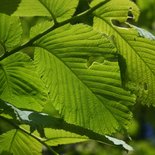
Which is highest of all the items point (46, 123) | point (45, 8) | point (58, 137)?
point (45, 8)

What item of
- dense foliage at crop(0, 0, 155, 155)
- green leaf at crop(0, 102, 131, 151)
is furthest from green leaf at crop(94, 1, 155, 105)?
green leaf at crop(0, 102, 131, 151)

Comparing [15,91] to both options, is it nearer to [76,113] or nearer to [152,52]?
[76,113]

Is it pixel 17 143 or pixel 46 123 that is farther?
pixel 17 143

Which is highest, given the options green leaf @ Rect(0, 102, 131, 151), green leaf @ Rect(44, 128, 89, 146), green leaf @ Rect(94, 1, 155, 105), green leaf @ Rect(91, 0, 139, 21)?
green leaf @ Rect(91, 0, 139, 21)

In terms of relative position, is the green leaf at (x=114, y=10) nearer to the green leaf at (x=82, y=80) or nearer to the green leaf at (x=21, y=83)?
the green leaf at (x=82, y=80)

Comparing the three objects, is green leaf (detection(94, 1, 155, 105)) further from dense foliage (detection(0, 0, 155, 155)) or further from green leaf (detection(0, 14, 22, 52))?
green leaf (detection(0, 14, 22, 52))

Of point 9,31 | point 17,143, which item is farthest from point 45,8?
point 17,143

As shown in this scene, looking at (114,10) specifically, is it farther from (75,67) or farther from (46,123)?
(46,123)

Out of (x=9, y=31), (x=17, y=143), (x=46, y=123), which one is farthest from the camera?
(x=17, y=143)
